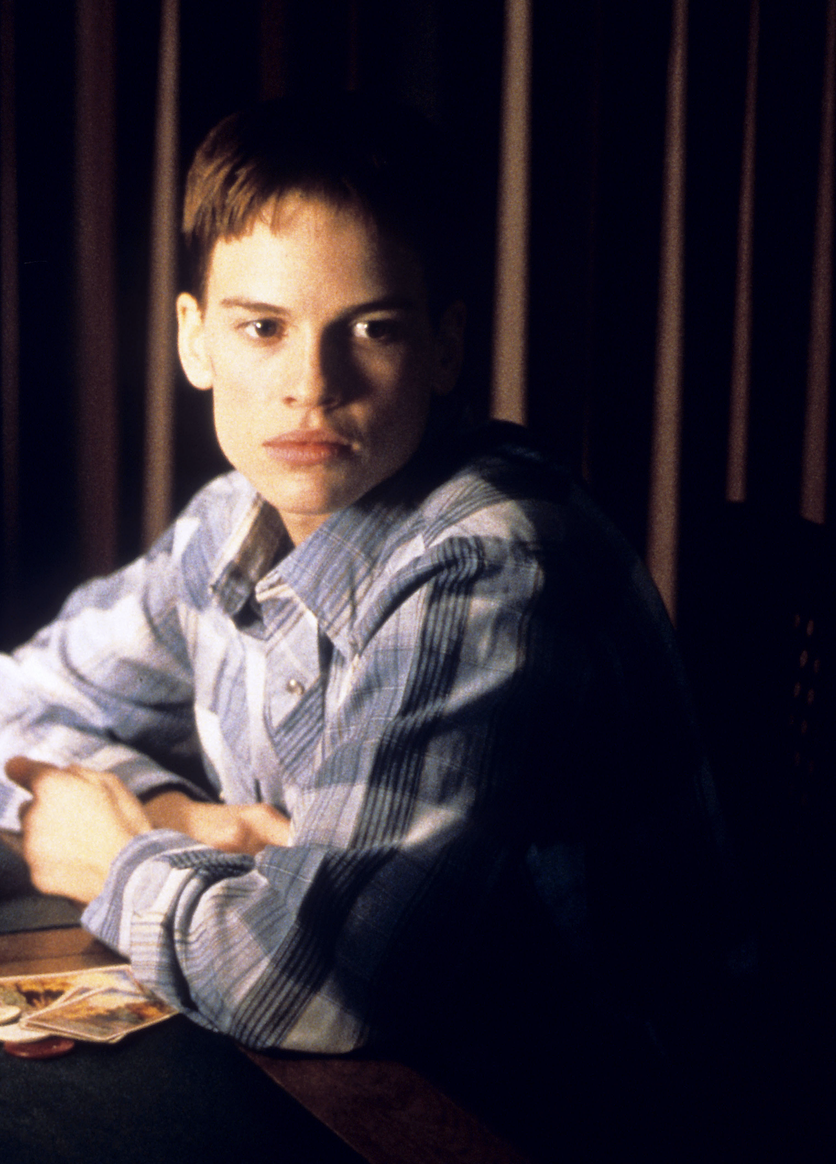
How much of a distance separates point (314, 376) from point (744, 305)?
1.51m

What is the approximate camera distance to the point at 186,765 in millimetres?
1330

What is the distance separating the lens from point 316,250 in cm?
91

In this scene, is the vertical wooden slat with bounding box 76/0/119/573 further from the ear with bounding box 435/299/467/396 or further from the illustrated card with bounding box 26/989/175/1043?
the illustrated card with bounding box 26/989/175/1043

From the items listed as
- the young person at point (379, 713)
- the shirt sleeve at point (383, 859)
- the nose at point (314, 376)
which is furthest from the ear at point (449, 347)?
the shirt sleeve at point (383, 859)

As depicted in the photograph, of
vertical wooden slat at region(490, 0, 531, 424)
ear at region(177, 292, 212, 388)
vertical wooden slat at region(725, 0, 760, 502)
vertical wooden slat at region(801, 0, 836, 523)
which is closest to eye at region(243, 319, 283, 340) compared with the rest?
ear at region(177, 292, 212, 388)

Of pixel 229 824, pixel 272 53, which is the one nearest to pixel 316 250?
pixel 229 824

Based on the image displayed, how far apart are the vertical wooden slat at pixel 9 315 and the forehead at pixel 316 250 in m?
0.70

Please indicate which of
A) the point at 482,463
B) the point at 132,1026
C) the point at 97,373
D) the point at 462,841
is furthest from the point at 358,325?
the point at 97,373

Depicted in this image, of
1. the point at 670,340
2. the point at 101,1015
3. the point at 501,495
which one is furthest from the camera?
the point at 670,340

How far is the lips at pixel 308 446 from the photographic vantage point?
36.3 inches

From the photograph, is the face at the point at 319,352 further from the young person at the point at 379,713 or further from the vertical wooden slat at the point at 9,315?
the vertical wooden slat at the point at 9,315

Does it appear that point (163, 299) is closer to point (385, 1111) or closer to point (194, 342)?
point (194, 342)

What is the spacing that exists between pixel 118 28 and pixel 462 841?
4.16 ft

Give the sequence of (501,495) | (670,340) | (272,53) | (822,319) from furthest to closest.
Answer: (822,319)
(670,340)
(272,53)
(501,495)
